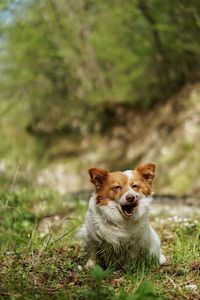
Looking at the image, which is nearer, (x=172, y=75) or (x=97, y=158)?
(x=172, y=75)

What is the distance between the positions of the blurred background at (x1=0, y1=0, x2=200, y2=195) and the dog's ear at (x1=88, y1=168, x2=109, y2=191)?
32.1 feet

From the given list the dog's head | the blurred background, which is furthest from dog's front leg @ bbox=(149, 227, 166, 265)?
the blurred background

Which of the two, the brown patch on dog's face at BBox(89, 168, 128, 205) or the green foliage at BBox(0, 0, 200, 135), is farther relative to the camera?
the green foliage at BBox(0, 0, 200, 135)

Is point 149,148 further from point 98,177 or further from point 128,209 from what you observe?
point 128,209

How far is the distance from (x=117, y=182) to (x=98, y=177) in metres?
0.21

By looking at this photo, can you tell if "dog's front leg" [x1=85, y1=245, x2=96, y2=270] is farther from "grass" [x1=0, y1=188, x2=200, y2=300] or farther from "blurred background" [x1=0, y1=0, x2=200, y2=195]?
"blurred background" [x1=0, y1=0, x2=200, y2=195]

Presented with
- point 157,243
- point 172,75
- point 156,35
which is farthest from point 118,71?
point 157,243

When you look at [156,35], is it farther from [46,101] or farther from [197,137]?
[46,101]

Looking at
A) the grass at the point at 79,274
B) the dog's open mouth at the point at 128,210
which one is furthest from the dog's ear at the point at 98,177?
the grass at the point at 79,274

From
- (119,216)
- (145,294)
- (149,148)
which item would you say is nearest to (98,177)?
(119,216)

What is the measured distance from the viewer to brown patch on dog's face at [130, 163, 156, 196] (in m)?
4.54

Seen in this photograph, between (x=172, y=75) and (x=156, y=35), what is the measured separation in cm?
233

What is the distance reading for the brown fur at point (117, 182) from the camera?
14.7ft

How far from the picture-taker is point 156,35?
16750 mm
